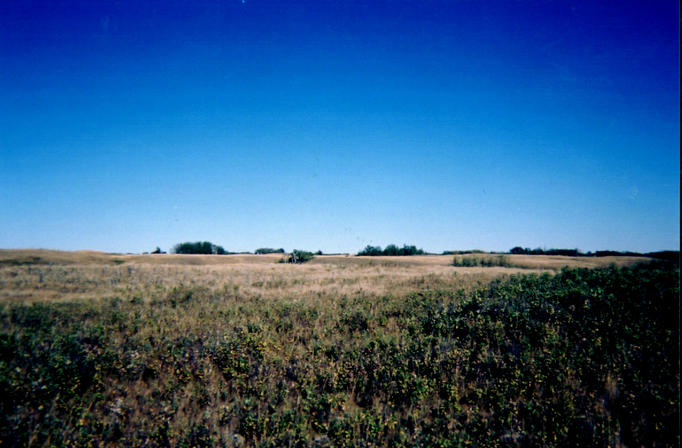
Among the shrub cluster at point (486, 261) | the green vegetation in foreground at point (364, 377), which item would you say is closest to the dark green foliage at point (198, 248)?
the shrub cluster at point (486, 261)

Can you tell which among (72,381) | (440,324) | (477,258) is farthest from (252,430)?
(477,258)

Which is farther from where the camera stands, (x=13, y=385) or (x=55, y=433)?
(x=13, y=385)

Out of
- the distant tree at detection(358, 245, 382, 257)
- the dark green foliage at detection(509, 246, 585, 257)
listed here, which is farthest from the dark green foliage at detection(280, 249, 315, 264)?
the dark green foliage at detection(509, 246, 585, 257)

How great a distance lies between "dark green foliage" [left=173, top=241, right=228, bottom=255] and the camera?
77.3 m

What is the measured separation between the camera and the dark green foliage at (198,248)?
77.3 m

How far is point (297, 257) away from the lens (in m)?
56.5

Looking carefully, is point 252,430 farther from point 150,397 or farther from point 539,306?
point 539,306

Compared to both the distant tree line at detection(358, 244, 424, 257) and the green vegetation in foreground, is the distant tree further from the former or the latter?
the green vegetation in foreground

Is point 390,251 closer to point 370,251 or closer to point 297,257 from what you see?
point 370,251

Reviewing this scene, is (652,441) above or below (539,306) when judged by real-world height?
below

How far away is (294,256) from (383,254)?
28.9m

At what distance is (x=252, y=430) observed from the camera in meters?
4.71

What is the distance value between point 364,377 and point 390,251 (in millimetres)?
73983

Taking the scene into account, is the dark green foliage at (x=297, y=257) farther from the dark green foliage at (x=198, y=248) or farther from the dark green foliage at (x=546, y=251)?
the dark green foliage at (x=546, y=251)
